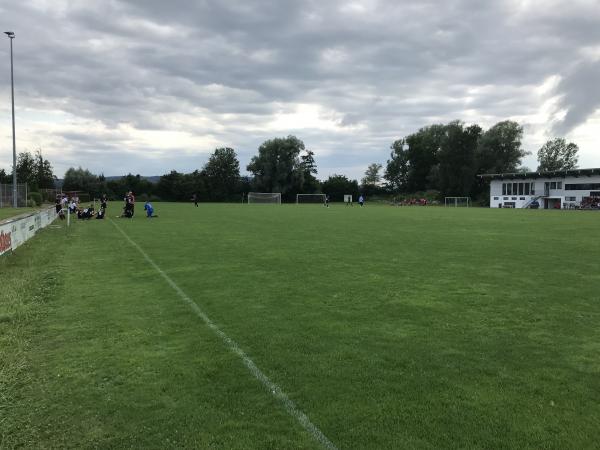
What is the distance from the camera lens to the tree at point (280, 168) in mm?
104000

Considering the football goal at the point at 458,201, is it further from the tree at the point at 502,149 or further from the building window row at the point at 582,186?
the building window row at the point at 582,186

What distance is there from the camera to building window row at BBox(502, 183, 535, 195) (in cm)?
8131

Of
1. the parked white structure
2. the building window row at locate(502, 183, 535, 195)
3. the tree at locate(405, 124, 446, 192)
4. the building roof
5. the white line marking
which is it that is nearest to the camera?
the white line marking

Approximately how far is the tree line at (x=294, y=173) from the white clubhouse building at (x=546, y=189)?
6.98m

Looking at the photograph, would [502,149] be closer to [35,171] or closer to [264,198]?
[264,198]

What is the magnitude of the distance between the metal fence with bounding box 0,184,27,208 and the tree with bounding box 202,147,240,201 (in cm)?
5477

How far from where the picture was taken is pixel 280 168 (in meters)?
104

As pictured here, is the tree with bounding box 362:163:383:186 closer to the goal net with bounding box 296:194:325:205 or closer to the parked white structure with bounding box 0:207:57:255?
the goal net with bounding box 296:194:325:205

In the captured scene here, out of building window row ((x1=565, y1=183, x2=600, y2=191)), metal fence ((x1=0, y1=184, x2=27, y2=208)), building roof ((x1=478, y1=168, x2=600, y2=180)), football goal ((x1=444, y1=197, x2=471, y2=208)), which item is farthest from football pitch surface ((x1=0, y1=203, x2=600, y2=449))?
football goal ((x1=444, y1=197, x2=471, y2=208))

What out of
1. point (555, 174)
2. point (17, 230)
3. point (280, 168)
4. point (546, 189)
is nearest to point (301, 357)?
point (17, 230)

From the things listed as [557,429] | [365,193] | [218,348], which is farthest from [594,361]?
[365,193]

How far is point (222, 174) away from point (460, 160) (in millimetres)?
53001

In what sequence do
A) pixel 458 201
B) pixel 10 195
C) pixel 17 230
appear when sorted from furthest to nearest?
pixel 458 201 < pixel 10 195 < pixel 17 230

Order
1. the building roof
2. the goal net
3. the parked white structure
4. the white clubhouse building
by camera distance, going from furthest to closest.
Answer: the goal net → the white clubhouse building → the building roof → the parked white structure
